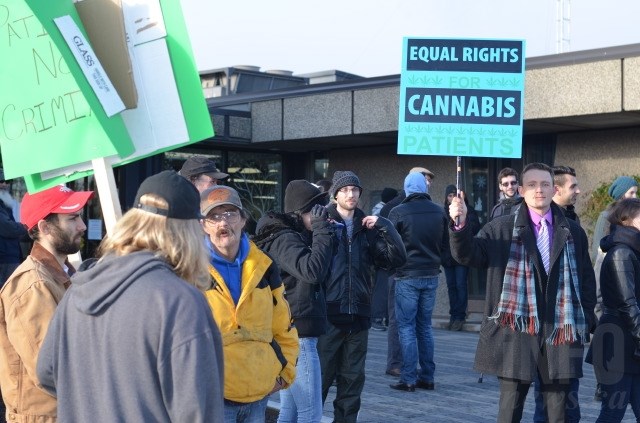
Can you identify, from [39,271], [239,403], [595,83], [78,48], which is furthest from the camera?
[595,83]

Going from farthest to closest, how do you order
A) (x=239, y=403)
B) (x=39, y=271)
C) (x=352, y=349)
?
1. (x=352, y=349)
2. (x=239, y=403)
3. (x=39, y=271)

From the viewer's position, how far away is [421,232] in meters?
10.2

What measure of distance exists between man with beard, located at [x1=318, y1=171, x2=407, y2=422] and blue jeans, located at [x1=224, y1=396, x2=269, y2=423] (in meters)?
2.29

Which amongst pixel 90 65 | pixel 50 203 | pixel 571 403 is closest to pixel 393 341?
pixel 571 403

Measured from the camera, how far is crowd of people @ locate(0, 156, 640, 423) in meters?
2.99

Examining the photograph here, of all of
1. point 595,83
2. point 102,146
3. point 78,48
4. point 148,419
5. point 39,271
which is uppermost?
point 595,83

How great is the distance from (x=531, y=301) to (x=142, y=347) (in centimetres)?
394

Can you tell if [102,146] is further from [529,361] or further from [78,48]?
[529,361]

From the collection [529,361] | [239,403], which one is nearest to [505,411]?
[529,361]

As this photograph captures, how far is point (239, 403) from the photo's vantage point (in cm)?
496

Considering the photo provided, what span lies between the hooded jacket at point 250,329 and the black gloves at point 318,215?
1.43 metres

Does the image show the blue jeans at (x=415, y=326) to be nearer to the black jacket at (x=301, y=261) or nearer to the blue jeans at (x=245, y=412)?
the black jacket at (x=301, y=261)

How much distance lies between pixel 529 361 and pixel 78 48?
3576 mm

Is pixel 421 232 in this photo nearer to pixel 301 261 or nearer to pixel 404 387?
pixel 404 387
